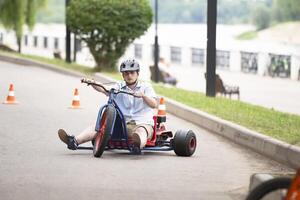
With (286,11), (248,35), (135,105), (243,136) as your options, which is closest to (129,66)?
(135,105)

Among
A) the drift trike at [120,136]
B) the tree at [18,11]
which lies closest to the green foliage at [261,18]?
the tree at [18,11]

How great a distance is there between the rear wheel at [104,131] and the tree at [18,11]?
3454 centimetres

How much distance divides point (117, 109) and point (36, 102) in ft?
29.2

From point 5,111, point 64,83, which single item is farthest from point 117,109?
point 64,83

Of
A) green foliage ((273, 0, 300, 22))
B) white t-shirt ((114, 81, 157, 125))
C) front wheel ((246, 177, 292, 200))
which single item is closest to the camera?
front wheel ((246, 177, 292, 200))

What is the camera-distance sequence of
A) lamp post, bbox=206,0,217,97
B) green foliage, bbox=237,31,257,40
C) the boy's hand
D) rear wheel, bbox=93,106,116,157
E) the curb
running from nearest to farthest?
1. rear wheel, bbox=93,106,116,157
2. the curb
3. the boy's hand
4. lamp post, bbox=206,0,217,97
5. green foliage, bbox=237,31,257,40

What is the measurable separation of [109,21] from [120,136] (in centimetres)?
1894

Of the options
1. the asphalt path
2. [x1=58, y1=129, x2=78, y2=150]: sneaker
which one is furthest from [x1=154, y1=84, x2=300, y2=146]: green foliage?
[x1=58, y1=129, x2=78, y2=150]: sneaker

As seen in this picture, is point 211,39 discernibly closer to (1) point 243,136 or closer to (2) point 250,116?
(2) point 250,116

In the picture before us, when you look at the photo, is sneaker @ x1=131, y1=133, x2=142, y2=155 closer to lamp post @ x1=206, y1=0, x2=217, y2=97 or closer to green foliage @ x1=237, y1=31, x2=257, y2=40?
lamp post @ x1=206, y1=0, x2=217, y2=97

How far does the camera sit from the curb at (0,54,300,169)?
42.5 feet

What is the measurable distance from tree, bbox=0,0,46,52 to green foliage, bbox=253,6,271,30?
101458 mm

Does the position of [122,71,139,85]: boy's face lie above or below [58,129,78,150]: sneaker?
above

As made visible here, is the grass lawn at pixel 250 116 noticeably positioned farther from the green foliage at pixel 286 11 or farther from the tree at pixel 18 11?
the green foliage at pixel 286 11
